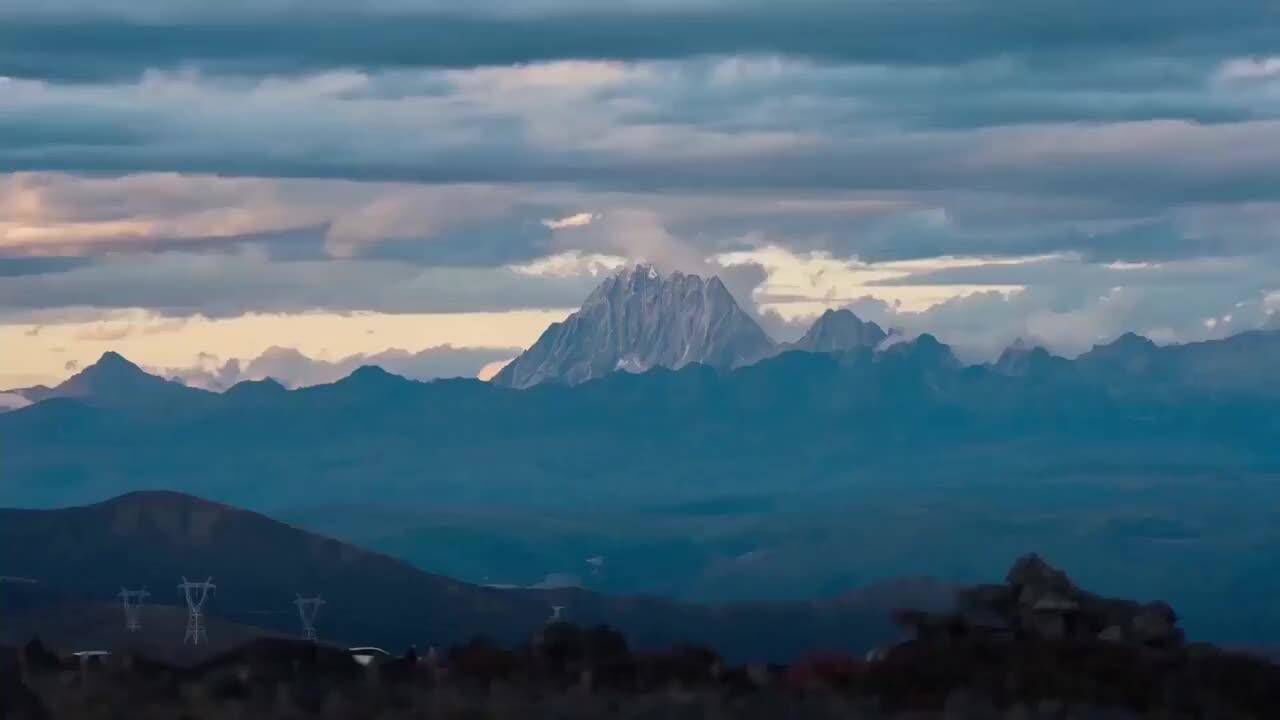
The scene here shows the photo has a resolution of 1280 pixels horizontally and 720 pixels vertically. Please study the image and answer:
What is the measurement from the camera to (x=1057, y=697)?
75.9m

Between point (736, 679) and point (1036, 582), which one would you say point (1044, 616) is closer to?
point (1036, 582)

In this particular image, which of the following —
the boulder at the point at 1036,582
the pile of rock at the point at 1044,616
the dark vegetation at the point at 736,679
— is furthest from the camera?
the boulder at the point at 1036,582

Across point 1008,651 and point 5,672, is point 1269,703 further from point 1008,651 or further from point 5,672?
point 5,672

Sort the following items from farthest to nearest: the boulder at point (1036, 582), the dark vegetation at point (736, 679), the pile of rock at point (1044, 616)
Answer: the boulder at point (1036, 582) → the pile of rock at point (1044, 616) → the dark vegetation at point (736, 679)

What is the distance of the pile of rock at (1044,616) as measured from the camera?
9675 centimetres

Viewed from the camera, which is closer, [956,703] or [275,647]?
[956,703]

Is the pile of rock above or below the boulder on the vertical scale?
below

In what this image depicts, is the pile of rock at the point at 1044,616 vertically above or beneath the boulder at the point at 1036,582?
beneath

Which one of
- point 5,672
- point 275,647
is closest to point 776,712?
point 5,672

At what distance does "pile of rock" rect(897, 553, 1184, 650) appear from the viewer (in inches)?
3809

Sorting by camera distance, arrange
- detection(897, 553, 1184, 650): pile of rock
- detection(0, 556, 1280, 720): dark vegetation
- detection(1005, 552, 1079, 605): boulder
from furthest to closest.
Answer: detection(1005, 552, 1079, 605): boulder, detection(897, 553, 1184, 650): pile of rock, detection(0, 556, 1280, 720): dark vegetation

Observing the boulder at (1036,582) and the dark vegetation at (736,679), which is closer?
the dark vegetation at (736,679)

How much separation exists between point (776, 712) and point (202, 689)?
15.8 m

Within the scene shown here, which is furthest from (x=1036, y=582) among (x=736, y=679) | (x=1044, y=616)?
(x=736, y=679)
